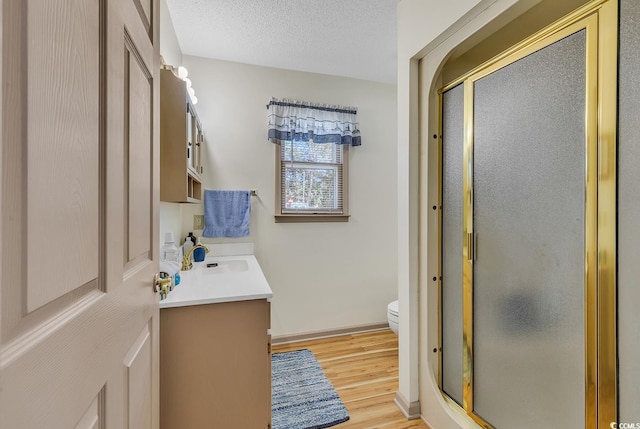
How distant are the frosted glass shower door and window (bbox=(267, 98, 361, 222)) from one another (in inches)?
58.7

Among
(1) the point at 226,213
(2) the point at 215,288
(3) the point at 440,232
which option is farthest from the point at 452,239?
(1) the point at 226,213

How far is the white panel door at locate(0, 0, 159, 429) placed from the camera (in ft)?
1.13

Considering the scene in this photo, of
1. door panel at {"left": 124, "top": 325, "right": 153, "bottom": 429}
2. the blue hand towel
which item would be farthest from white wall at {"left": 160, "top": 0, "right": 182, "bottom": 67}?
door panel at {"left": 124, "top": 325, "right": 153, "bottom": 429}

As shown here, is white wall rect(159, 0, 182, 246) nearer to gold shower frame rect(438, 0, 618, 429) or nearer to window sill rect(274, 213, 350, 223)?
window sill rect(274, 213, 350, 223)

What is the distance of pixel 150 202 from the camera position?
965mm

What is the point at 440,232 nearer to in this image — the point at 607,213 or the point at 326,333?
the point at 607,213

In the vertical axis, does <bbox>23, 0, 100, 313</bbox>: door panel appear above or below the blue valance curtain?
below

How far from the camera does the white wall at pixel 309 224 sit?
257cm

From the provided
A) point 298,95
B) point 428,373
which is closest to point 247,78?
point 298,95

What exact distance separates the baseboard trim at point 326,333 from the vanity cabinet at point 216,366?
4.31 feet

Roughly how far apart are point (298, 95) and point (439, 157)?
5.28 ft

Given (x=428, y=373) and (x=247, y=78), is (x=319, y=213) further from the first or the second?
(x=428, y=373)

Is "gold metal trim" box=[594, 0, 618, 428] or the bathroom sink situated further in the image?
the bathroom sink
